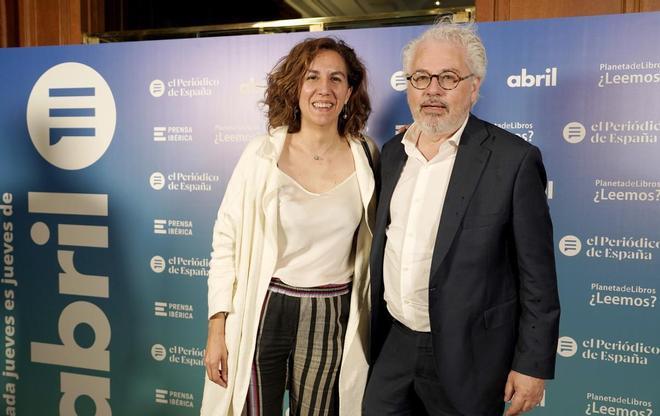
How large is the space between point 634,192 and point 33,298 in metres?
2.93

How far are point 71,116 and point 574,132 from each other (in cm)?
236

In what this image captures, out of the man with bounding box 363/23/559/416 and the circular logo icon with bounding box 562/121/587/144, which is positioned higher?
the circular logo icon with bounding box 562/121/587/144

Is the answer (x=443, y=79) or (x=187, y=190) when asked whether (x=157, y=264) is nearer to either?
(x=187, y=190)

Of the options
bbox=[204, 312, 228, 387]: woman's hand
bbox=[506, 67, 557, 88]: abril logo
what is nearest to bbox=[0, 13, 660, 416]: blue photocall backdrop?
bbox=[506, 67, 557, 88]: abril logo

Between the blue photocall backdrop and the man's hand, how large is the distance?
843 millimetres

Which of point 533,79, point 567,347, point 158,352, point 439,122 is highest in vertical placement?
point 533,79

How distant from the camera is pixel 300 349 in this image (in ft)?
6.04

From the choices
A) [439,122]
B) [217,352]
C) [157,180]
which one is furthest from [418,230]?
[157,180]

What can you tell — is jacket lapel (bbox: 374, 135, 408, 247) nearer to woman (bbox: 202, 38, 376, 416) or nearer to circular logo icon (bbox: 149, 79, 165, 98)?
woman (bbox: 202, 38, 376, 416)

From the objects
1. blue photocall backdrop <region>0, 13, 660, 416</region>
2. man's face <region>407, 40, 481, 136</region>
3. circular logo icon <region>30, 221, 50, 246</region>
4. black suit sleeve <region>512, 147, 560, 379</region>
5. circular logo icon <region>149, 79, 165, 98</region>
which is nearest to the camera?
black suit sleeve <region>512, 147, 560, 379</region>

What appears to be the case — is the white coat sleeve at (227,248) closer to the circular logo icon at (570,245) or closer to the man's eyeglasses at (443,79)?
the man's eyeglasses at (443,79)

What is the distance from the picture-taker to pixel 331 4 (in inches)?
133

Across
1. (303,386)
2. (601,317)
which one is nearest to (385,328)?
(303,386)

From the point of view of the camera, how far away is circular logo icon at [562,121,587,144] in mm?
2275
